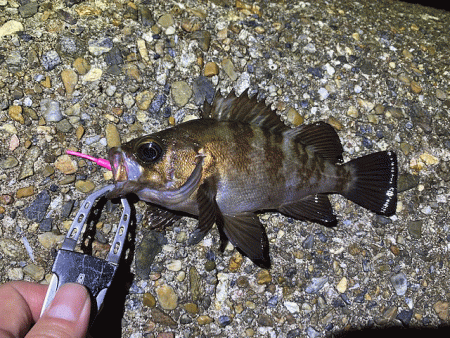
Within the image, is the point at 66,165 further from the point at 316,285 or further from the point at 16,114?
the point at 316,285

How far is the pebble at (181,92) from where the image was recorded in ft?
10.8

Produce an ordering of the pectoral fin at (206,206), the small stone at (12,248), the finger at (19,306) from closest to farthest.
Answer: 1. the finger at (19,306)
2. the pectoral fin at (206,206)
3. the small stone at (12,248)

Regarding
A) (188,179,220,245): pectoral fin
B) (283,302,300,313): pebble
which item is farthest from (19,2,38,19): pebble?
(283,302,300,313): pebble

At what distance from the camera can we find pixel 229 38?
355cm

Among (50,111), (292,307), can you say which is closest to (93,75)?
A: (50,111)

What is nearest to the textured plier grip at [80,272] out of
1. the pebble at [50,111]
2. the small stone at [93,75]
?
the pebble at [50,111]

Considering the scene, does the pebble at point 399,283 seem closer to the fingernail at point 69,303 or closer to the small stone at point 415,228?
the small stone at point 415,228

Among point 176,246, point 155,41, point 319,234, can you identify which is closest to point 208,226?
point 176,246

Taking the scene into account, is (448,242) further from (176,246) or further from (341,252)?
(176,246)

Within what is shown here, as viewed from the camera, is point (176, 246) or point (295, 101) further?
point (295, 101)

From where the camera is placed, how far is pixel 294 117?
3373mm

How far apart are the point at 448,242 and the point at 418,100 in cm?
127

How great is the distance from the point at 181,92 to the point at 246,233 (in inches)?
50.2

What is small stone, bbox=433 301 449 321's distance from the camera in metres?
3.18
